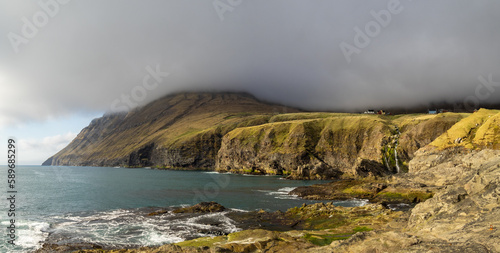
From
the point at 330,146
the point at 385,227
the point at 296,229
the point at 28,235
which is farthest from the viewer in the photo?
the point at 330,146

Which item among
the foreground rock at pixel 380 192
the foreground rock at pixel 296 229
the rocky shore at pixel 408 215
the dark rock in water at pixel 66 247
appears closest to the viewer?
the rocky shore at pixel 408 215

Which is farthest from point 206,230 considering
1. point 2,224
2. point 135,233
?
point 2,224

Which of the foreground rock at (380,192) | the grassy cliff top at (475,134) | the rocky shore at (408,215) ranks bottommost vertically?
the foreground rock at (380,192)

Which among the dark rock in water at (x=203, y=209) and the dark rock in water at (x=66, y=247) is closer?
the dark rock in water at (x=66, y=247)

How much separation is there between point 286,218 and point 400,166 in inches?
3831

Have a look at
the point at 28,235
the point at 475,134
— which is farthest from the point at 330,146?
the point at 28,235

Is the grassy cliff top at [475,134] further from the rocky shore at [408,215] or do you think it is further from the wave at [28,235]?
the wave at [28,235]

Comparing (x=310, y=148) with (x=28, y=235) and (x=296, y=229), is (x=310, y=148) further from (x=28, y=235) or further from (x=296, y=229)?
(x=28, y=235)

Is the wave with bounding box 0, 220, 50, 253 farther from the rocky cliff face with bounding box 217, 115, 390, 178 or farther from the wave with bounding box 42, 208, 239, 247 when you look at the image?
the rocky cliff face with bounding box 217, 115, 390, 178

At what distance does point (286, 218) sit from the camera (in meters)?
41.8

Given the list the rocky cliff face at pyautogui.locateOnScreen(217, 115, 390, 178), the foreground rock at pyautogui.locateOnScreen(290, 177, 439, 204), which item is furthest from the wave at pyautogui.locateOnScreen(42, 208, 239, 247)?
the rocky cliff face at pyautogui.locateOnScreen(217, 115, 390, 178)

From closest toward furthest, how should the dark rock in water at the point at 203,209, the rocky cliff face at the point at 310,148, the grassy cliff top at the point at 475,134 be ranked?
the dark rock in water at the point at 203,209, the grassy cliff top at the point at 475,134, the rocky cliff face at the point at 310,148

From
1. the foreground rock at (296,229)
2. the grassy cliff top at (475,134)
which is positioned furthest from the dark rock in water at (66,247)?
the grassy cliff top at (475,134)

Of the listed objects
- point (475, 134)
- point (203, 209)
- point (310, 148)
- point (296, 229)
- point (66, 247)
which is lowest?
point (296, 229)
